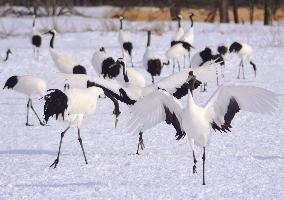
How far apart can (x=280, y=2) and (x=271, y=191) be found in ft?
115

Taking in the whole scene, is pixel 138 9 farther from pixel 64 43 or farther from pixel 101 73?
pixel 101 73

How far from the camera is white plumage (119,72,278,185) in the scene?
24.1 ft

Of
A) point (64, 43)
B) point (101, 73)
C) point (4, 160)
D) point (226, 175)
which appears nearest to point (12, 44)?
point (64, 43)

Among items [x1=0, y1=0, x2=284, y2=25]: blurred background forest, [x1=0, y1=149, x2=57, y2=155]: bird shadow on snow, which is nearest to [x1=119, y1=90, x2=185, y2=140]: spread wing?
[x1=0, y1=149, x2=57, y2=155]: bird shadow on snow

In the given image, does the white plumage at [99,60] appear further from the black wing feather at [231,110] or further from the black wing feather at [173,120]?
the black wing feather at [231,110]

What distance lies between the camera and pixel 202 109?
739 centimetres

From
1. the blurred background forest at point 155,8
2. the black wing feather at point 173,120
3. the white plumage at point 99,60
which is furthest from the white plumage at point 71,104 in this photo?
the blurred background forest at point 155,8

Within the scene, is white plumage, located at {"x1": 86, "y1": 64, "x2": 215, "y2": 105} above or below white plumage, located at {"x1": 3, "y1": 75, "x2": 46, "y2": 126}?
below

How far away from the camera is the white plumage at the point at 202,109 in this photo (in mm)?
7340

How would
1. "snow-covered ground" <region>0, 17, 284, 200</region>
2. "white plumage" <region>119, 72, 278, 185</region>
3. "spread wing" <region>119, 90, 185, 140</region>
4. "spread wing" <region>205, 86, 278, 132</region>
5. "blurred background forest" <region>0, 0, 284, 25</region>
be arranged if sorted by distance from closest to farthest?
"snow-covered ground" <region>0, 17, 284, 200</region> → "white plumage" <region>119, 72, 278, 185</region> → "spread wing" <region>205, 86, 278, 132</region> → "spread wing" <region>119, 90, 185, 140</region> → "blurred background forest" <region>0, 0, 284, 25</region>

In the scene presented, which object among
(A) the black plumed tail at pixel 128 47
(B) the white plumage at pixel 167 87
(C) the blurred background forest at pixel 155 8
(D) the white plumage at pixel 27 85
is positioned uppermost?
(C) the blurred background forest at pixel 155 8

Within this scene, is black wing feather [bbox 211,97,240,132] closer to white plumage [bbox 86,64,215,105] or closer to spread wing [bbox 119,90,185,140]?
spread wing [bbox 119,90,185,140]

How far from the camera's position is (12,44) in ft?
78.2

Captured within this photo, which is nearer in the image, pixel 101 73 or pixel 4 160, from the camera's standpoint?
pixel 4 160
